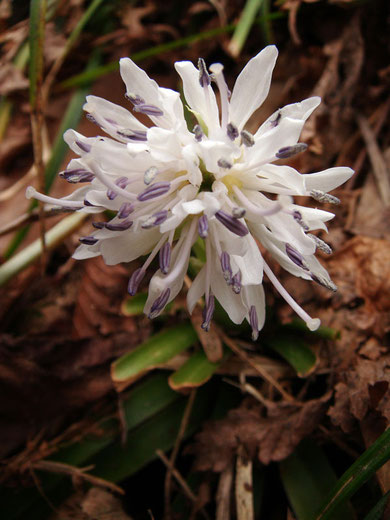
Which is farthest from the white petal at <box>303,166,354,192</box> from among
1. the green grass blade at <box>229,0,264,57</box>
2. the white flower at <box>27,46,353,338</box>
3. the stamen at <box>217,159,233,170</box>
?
the green grass blade at <box>229,0,264,57</box>

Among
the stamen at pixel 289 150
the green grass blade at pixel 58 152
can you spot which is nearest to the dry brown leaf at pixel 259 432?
the stamen at pixel 289 150

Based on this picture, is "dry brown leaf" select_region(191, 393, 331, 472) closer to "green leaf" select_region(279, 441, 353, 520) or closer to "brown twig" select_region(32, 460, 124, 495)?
"green leaf" select_region(279, 441, 353, 520)

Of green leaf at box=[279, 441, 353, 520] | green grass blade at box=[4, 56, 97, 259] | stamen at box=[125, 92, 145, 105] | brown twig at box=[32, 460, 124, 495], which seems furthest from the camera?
green grass blade at box=[4, 56, 97, 259]

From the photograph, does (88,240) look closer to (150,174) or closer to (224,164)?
(150,174)

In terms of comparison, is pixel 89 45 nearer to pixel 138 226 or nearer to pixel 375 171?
pixel 375 171

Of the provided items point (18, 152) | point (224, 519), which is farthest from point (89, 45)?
point (224, 519)
